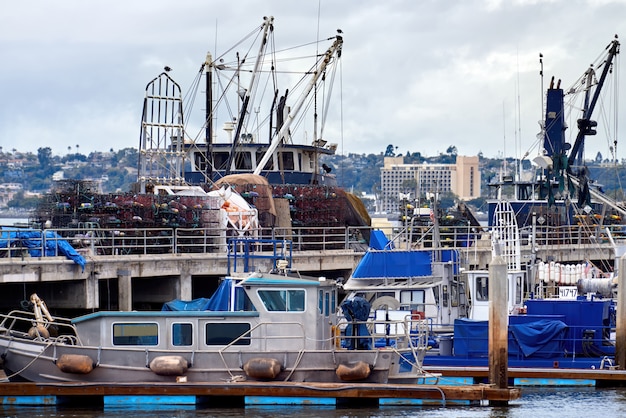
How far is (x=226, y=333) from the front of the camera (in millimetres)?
31203

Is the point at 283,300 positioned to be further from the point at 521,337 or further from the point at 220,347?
the point at 521,337

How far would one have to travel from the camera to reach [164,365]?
31.0 m

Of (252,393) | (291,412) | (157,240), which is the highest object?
(157,240)

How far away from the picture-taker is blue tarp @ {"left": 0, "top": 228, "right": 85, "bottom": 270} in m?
37.4

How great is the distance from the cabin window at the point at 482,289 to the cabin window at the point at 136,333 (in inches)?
416

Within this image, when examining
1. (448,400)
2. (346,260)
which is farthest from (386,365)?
(346,260)

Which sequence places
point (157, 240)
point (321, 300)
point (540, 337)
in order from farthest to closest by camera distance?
point (157, 240) → point (540, 337) → point (321, 300)

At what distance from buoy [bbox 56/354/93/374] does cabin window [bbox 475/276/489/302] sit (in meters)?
11.8

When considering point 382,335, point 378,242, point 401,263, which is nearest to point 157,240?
point 378,242

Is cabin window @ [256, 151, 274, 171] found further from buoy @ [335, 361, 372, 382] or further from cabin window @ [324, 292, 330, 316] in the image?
buoy @ [335, 361, 372, 382]

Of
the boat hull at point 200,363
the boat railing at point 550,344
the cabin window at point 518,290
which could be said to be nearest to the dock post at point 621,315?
the boat railing at point 550,344

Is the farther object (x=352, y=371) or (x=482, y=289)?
(x=482, y=289)

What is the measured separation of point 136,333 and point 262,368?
9.53 ft

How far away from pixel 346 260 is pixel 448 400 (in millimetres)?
15519
